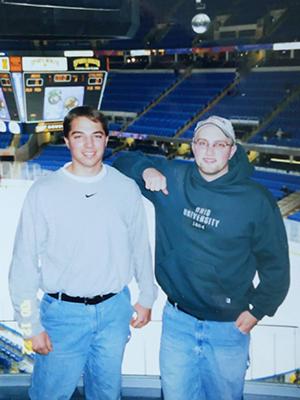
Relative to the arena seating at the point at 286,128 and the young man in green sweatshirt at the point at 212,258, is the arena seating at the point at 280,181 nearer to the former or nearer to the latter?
the arena seating at the point at 286,128

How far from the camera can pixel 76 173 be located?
143cm

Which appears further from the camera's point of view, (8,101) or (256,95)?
(256,95)

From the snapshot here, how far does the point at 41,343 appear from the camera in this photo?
4.71 feet

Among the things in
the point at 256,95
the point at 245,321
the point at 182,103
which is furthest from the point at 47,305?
the point at 256,95

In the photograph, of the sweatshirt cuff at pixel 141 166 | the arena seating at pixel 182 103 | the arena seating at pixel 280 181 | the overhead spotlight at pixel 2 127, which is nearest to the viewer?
the sweatshirt cuff at pixel 141 166

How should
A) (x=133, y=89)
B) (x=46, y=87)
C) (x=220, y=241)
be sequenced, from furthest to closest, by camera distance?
1. (x=133, y=89)
2. (x=46, y=87)
3. (x=220, y=241)

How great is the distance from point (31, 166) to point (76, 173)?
0.82 meters

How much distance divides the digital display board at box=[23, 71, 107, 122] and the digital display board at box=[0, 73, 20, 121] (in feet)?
0.22

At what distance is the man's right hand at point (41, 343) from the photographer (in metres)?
1.43

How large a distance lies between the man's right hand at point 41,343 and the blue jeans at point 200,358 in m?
0.38

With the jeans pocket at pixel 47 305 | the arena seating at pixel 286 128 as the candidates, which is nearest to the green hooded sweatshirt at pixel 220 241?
the jeans pocket at pixel 47 305

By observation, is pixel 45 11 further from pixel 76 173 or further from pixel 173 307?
pixel 173 307

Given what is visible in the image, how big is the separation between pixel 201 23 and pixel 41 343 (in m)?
1.58

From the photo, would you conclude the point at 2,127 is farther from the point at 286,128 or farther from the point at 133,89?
the point at 286,128
